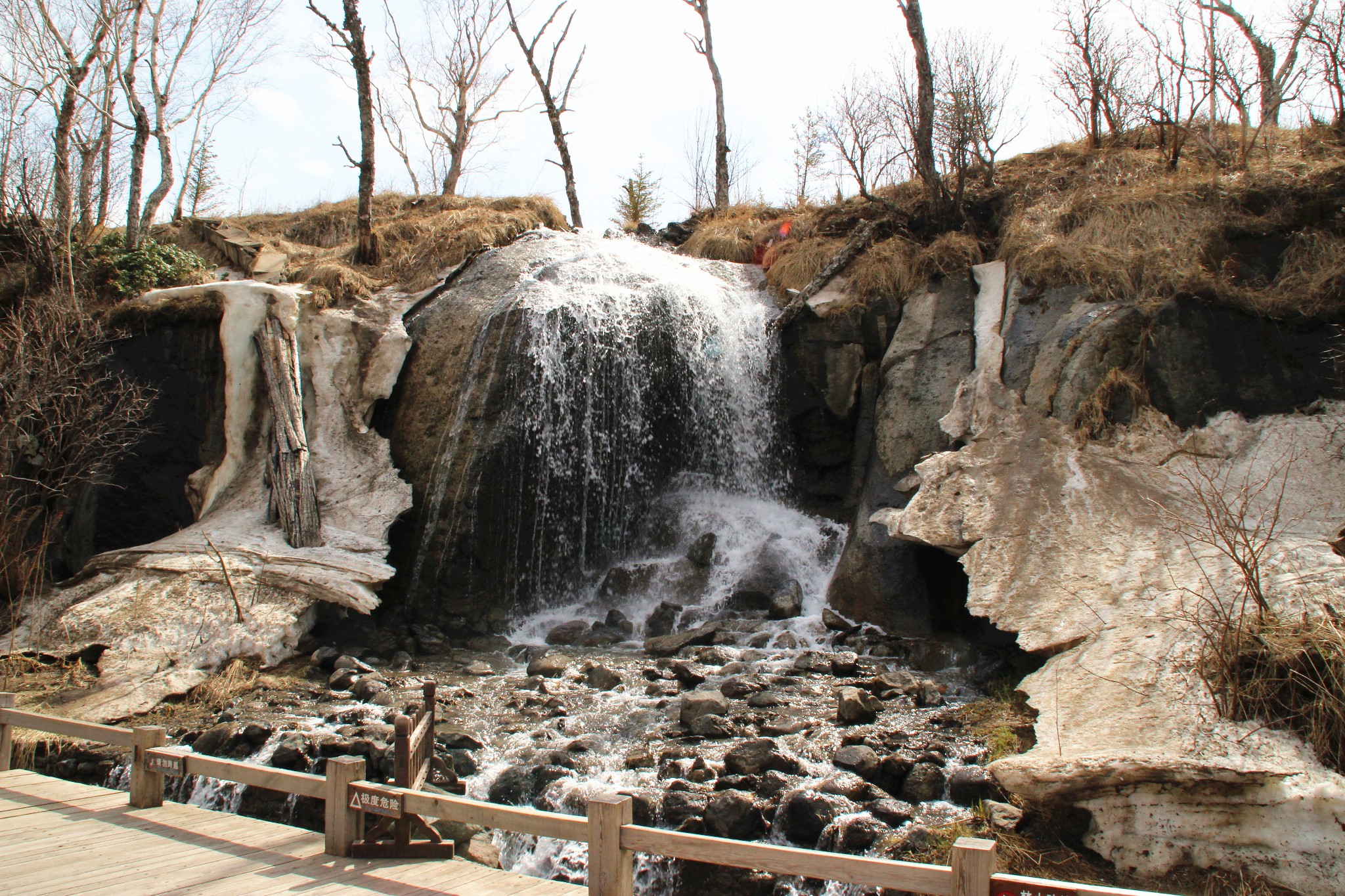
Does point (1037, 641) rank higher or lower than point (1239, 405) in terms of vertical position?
lower

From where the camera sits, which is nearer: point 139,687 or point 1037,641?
point 1037,641

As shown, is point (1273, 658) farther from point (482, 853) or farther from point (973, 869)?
point (482, 853)

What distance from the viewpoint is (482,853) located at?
432 centimetres

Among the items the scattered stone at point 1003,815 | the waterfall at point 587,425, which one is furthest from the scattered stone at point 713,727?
the waterfall at point 587,425

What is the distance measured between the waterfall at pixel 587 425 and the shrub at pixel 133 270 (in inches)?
A: 213

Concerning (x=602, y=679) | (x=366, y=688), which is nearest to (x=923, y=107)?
(x=602, y=679)

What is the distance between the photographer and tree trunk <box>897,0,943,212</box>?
1159 cm

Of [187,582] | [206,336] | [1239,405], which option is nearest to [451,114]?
[206,336]

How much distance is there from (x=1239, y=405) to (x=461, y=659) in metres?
7.24

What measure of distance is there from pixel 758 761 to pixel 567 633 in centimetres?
409

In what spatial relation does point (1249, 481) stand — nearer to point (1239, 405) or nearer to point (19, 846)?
point (1239, 405)

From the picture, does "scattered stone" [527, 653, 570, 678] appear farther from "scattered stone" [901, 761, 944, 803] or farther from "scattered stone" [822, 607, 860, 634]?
"scattered stone" [901, 761, 944, 803]

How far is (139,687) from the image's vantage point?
6.61m

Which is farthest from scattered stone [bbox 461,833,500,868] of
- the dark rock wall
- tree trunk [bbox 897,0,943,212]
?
tree trunk [bbox 897,0,943,212]
